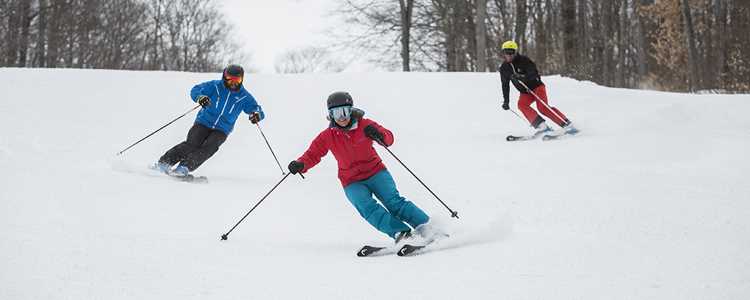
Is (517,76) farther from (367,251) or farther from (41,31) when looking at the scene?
(41,31)

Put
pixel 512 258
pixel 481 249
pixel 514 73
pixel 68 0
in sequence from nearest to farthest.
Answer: pixel 512 258
pixel 481 249
pixel 514 73
pixel 68 0

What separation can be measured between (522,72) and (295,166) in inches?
215

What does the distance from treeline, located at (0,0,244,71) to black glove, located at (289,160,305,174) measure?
22770 mm

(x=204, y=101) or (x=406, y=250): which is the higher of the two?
(x=204, y=101)

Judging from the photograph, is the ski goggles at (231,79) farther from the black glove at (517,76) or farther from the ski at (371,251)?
the black glove at (517,76)

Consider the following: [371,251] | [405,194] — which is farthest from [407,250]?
[405,194]

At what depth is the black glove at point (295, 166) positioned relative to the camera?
4403 millimetres

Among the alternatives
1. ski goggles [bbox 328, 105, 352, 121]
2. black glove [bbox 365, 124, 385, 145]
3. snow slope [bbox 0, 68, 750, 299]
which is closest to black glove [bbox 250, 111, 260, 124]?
snow slope [bbox 0, 68, 750, 299]

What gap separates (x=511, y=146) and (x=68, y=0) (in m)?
22.9

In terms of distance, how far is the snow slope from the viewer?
3.18m

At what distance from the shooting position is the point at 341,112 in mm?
4398

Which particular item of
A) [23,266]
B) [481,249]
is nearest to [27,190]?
[23,266]

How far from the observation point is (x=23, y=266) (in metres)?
3.26

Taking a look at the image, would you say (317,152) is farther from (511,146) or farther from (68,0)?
(68,0)
